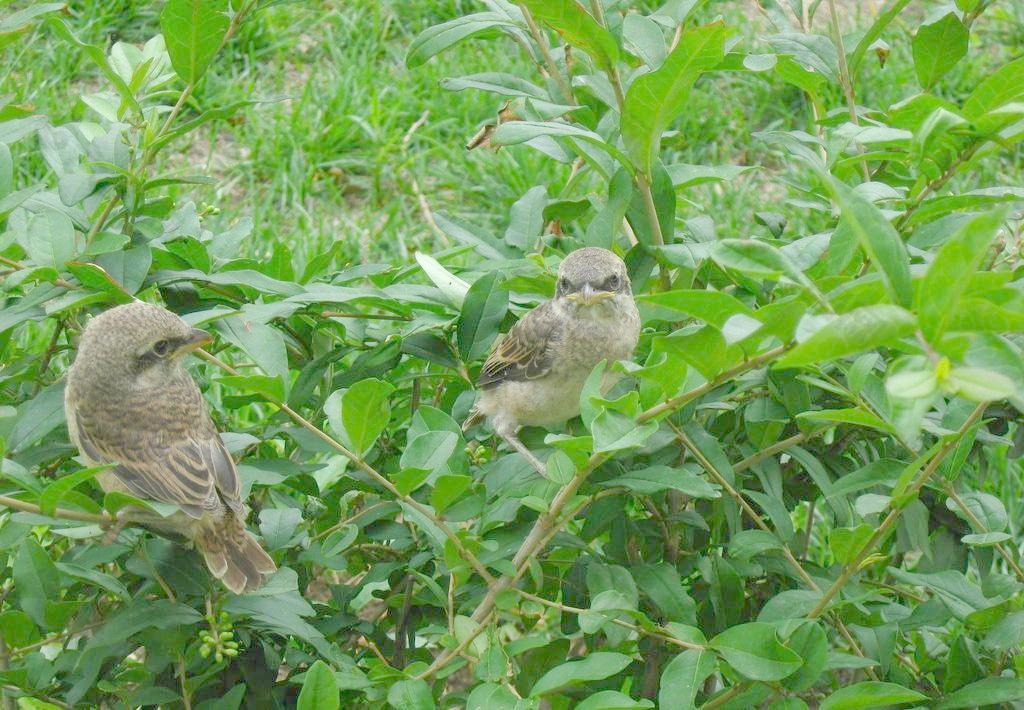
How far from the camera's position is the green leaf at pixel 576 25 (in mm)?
2508

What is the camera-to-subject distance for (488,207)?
257 inches

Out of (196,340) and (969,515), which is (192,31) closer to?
(196,340)

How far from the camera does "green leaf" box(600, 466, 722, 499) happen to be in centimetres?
237

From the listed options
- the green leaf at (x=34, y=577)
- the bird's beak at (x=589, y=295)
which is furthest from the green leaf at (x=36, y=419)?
the bird's beak at (x=589, y=295)

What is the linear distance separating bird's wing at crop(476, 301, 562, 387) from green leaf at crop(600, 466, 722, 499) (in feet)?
4.04

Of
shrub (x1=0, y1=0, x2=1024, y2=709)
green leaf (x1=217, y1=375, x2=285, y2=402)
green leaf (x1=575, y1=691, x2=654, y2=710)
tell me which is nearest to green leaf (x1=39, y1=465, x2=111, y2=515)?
shrub (x1=0, y1=0, x2=1024, y2=709)

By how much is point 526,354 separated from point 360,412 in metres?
1.62

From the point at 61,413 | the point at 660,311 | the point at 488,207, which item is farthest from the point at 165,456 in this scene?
the point at 488,207

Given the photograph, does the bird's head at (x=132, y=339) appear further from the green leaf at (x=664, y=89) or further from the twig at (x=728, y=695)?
the twig at (x=728, y=695)

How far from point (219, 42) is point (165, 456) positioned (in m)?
1.06

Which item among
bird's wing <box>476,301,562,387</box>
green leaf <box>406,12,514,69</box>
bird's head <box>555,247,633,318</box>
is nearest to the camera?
green leaf <box>406,12,514,69</box>

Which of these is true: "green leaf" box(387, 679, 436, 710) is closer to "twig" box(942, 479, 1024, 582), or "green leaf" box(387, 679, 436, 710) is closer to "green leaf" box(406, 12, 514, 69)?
"twig" box(942, 479, 1024, 582)

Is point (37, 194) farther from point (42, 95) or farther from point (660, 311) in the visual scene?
point (42, 95)

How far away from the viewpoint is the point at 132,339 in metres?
3.12
